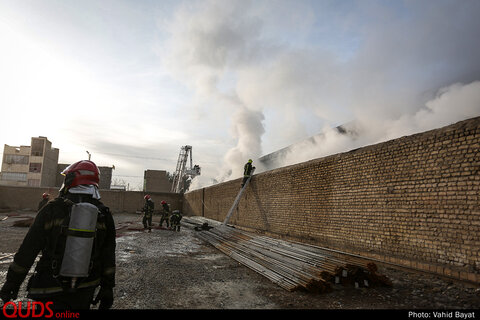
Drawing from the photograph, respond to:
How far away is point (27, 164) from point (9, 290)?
47.8 meters

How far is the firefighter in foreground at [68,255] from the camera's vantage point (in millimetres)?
1921

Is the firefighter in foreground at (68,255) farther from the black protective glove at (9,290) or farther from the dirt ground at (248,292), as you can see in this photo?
the dirt ground at (248,292)

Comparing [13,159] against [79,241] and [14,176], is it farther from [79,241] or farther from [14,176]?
[79,241]

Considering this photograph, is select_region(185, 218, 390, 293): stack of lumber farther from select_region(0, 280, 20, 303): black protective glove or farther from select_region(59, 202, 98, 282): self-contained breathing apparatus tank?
select_region(0, 280, 20, 303): black protective glove

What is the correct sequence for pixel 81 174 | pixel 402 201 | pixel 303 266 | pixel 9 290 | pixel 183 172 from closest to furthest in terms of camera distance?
pixel 9 290 → pixel 81 174 → pixel 303 266 → pixel 402 201 → pixel 183 172

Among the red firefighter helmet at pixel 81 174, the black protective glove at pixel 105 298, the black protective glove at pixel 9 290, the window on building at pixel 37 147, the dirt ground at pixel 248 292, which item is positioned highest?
the window on building at pixel 37 147

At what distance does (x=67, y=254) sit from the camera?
6.42 ft

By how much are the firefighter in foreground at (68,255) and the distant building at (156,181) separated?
39837 millimetres

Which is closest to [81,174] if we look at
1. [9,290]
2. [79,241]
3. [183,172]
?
[79,241]

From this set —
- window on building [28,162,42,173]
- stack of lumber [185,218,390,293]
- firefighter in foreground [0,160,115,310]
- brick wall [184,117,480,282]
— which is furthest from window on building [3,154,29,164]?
firefighter in foreground [0,160,115,310]

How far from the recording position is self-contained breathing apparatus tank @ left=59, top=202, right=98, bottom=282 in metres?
1.94

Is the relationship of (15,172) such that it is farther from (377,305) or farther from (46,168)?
(377,305)

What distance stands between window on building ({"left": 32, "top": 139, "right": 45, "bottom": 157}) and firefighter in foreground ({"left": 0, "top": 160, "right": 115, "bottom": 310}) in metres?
46.8

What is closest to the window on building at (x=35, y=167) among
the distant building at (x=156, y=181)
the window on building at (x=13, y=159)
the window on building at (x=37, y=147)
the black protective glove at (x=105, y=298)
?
the window on building at (x=37, y=147)
